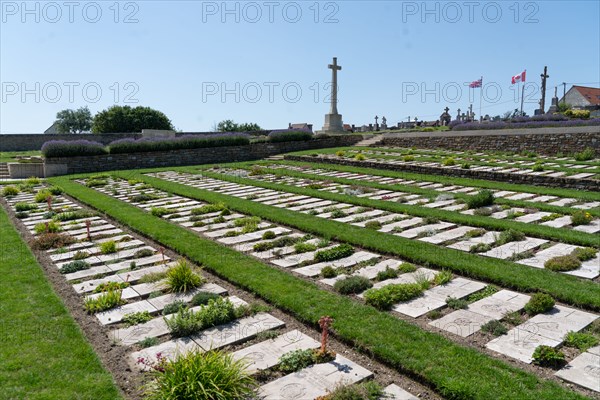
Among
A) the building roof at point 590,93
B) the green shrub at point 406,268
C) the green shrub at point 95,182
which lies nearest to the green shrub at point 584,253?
the green shrub at point 406,268

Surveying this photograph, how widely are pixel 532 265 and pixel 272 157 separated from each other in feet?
69.9

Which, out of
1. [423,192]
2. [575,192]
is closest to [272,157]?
[423,192]

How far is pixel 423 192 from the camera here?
13.5 meters

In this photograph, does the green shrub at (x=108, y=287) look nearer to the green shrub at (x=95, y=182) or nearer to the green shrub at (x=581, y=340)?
the green shrub at (x=581, y=340)

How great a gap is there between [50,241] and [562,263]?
29.4 feet

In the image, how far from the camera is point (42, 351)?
14.7ft

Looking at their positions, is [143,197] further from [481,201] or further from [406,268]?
[481,201]

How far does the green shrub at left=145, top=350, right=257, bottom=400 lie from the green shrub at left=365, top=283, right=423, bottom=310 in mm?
2188

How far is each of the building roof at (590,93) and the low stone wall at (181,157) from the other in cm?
5348

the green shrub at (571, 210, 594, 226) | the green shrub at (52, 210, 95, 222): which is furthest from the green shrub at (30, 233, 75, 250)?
the green shrub at (571, 210, 594, 226)

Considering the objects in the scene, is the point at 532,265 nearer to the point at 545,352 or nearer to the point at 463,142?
the point at 545,352

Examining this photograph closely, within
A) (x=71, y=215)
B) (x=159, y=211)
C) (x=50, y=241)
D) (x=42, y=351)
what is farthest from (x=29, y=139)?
(x=42, y=351)

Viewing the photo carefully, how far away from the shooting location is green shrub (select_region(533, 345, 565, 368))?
4.17 m

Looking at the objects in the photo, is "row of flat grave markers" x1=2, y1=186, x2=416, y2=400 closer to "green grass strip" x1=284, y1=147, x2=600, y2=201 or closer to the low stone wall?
"green grass strip" x1=284, y1=147, x2=600, y2=201
